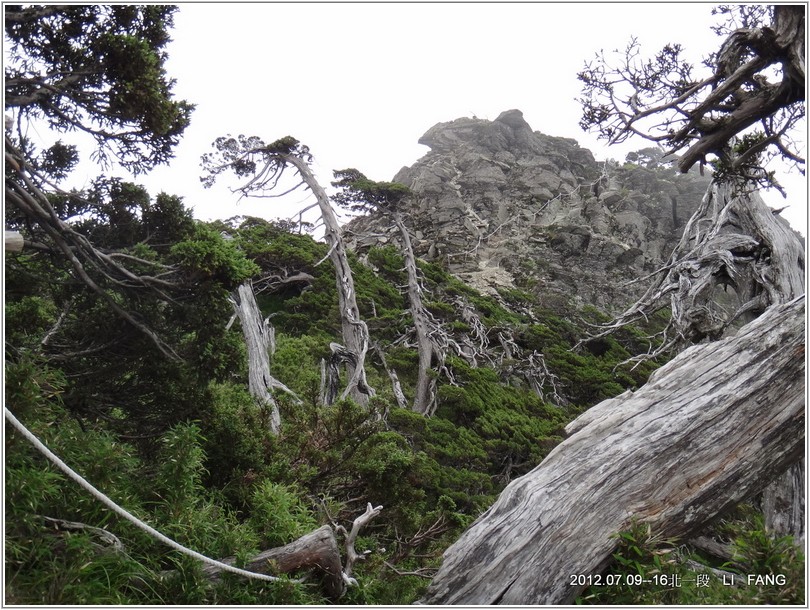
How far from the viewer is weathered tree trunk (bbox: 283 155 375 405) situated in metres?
10.2

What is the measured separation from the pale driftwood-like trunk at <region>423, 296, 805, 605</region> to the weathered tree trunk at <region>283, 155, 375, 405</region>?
19.2ft

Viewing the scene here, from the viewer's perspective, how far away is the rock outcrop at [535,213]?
2577 centimetres

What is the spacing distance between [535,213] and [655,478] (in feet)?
95.3

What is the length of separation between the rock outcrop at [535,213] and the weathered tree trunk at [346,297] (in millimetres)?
7057

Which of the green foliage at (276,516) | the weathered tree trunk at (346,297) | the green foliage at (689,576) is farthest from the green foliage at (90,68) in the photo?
the weathered tree trunk at (346,297)

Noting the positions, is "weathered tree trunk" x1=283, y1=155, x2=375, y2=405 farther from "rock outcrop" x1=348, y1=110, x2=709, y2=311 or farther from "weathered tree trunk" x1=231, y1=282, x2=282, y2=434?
"rock outcrop" x1=348, y1=110, x2=709, y2=311

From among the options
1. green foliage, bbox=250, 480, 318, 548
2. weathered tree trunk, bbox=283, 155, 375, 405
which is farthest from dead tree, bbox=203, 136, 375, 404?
green foliage, bbox=250, 480, 318, 548

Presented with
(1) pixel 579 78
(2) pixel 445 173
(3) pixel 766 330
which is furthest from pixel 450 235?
(3) pixel 766 330

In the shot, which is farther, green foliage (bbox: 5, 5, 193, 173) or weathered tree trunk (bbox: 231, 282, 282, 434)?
weathered tree trunk (bbox: 231, 282, 282, 434)

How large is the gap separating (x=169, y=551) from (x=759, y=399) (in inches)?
171

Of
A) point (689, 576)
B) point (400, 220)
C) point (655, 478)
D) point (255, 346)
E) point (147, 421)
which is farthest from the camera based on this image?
point (400, 220)

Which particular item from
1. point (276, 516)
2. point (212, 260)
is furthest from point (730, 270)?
point (212, 260)

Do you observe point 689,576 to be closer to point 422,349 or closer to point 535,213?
point 422,349

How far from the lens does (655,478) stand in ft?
13.6
